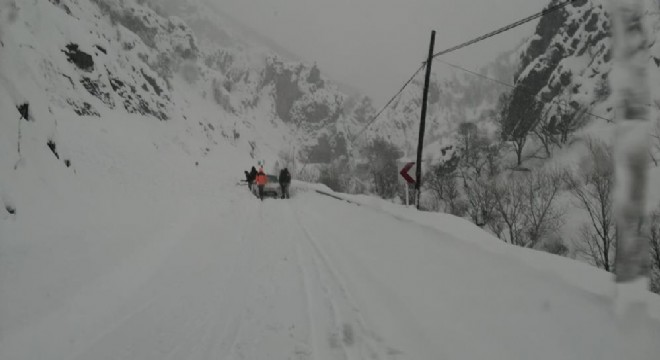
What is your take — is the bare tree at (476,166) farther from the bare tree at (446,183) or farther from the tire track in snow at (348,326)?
the tire track in snow at (348,326)

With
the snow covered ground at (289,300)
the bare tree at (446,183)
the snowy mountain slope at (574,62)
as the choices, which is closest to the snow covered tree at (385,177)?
the bare tree at (446,183)

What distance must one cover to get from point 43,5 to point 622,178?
4042 centimetres

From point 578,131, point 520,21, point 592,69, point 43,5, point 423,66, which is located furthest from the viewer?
point 592,69

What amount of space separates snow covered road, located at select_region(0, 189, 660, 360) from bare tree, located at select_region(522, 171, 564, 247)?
31667mm

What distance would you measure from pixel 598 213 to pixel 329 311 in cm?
3603

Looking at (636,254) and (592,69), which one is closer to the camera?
(636,254)

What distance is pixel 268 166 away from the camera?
303ft

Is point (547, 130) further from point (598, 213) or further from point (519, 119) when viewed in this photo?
point (598, 213)

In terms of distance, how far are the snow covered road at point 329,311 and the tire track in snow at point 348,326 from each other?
0.06 ft

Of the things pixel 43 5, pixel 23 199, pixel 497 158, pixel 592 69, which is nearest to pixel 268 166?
pixel 497 158

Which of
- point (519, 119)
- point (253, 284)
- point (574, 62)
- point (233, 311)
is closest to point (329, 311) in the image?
point (233, 311)

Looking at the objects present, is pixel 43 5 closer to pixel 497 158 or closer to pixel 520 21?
pixel 520 21

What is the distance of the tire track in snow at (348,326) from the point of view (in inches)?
137

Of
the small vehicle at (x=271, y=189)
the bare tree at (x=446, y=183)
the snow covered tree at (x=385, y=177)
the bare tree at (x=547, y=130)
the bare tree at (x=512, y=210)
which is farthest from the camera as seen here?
the snow covered tree at (x=385, y=177)
